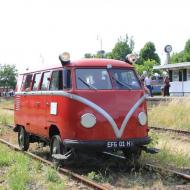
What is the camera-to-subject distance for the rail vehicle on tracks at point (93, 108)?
10.2 m

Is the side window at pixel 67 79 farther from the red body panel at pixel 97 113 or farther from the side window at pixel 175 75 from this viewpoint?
the side window at pixel 175 75

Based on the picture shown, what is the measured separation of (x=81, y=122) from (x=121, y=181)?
1.35m

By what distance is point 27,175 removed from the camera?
10.0 meters

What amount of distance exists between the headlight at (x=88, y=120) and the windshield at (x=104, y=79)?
0.63 metres

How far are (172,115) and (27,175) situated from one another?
41.7ft

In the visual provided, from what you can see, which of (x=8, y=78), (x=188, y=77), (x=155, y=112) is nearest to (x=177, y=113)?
(x=155, y=112)

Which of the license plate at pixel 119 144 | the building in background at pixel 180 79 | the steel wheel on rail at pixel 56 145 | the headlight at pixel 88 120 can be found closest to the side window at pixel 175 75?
the building in background at pixel 180 79

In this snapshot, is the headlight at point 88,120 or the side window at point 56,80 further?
the side window at point 56,80

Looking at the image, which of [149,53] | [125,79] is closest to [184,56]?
[149,53]

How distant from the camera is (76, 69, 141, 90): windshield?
1060 cm

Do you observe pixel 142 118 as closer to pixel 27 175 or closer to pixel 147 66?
pixel 27 175

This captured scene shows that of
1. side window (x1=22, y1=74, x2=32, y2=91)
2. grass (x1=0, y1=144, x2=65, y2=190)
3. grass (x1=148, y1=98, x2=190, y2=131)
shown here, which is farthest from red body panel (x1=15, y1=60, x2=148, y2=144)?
grass (x1=148, y1=98, x2=190, y2=131)

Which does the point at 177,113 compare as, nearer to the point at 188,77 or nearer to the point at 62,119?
the point at 62,119

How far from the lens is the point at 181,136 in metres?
17.1
